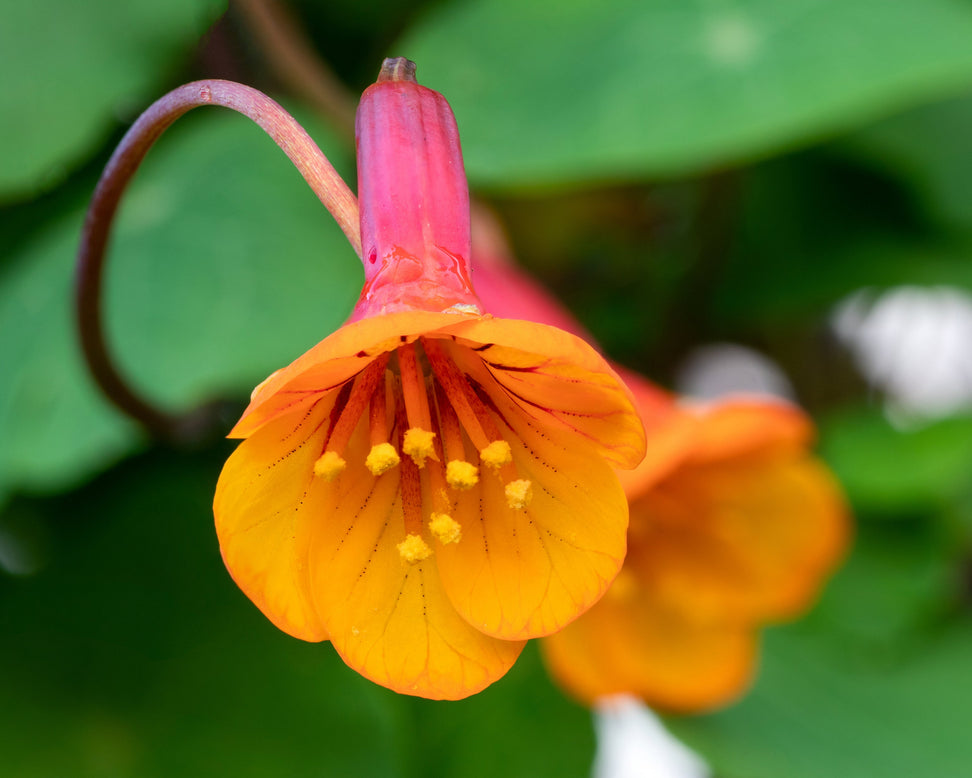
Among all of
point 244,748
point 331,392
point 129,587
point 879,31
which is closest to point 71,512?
point 129,587

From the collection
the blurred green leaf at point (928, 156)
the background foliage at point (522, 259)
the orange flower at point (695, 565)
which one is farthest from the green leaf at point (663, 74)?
the blurred green leaf at point (928, 156)

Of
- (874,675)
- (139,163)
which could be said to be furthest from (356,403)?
(874,675)

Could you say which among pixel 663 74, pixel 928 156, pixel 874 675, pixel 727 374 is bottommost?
pixel 874 675

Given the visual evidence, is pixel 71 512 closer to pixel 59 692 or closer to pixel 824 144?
pixel 59 692

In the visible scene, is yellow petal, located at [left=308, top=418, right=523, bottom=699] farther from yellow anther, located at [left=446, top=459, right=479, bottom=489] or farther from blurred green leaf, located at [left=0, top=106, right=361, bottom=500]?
blurred green leaf, located at [left=0, top=106, right=361, bottom=500]

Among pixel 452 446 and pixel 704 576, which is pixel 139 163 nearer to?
pixel 452 446

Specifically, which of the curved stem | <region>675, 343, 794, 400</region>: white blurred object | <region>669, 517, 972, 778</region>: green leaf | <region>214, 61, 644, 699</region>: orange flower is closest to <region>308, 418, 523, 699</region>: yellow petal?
<region>214, 61, 644, 699</region>: orange flower
